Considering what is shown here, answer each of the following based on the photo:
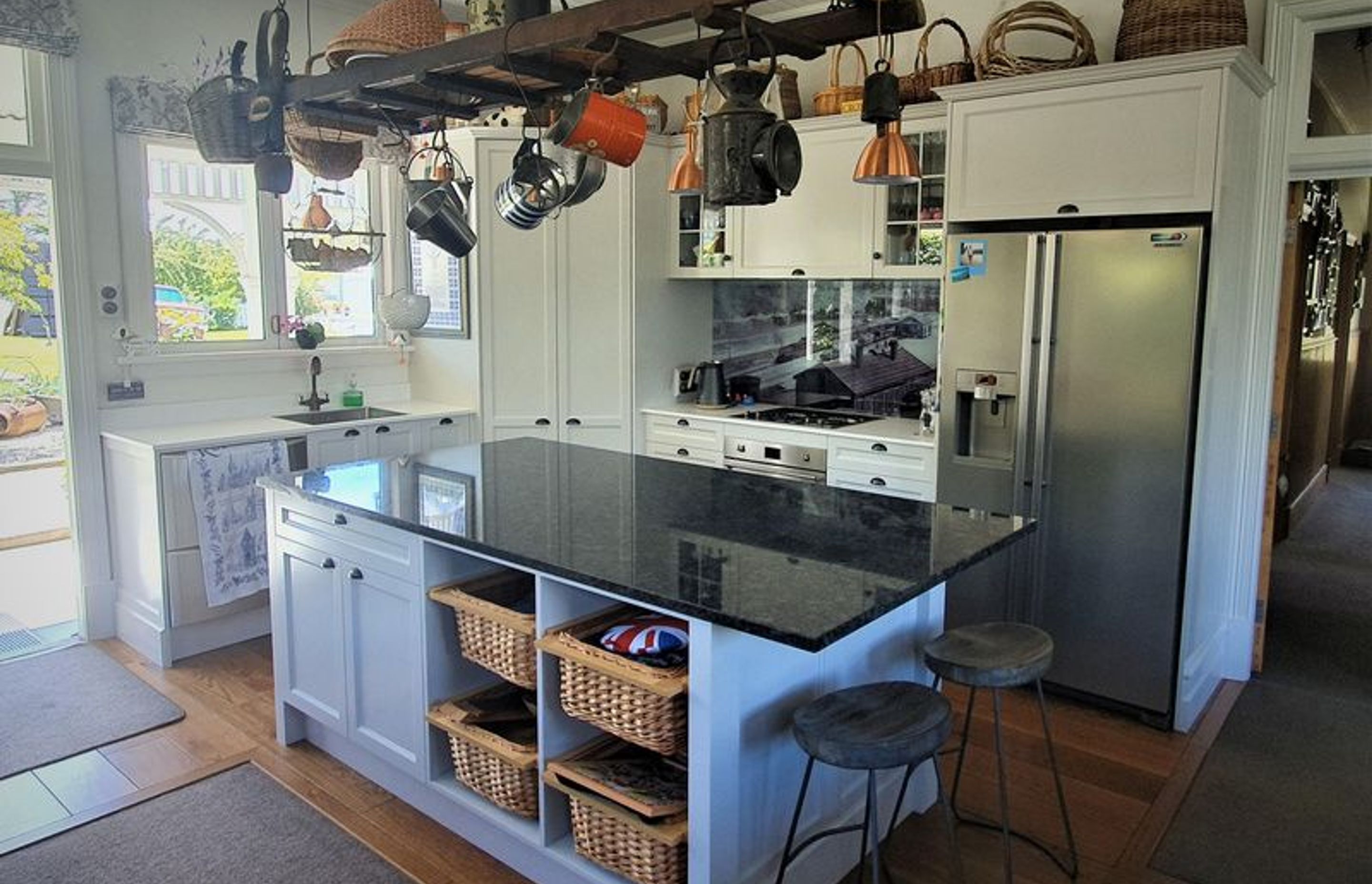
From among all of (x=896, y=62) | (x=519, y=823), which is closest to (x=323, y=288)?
(x=896, y=62)

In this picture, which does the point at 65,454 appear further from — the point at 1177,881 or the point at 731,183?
the point at 1177,881

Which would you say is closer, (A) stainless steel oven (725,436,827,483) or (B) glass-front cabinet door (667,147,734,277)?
(A) stainless steel oven (725,436,827,483)

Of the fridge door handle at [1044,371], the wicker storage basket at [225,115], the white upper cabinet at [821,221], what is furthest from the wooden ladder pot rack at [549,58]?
the white upper cabinet at [821,221]

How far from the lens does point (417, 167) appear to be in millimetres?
4961

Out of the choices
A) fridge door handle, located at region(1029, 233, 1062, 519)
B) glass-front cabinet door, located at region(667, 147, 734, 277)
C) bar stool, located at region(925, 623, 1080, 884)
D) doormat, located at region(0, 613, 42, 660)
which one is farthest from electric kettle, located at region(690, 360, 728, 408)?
doormat, located at region(0, 613, 42, 660)

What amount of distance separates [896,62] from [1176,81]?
1.54 meters

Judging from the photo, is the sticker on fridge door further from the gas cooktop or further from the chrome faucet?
the chrome faucet

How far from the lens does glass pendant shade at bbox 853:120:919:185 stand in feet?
8.30

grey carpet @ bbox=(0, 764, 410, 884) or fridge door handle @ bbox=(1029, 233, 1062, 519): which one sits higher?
fridge door handle @ bbox=(1029, 233, 1062, 519)

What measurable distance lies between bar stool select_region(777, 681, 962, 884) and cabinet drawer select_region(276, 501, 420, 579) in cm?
116

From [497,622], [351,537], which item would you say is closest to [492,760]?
[497,622]

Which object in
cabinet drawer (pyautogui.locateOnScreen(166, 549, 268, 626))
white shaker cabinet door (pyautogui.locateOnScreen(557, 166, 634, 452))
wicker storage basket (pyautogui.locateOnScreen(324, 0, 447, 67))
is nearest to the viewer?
wicker storage basket (pyautogui.locateOnScreen(324, 0, 447, 67))

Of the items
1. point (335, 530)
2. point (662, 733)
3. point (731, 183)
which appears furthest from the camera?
point (335, 530)

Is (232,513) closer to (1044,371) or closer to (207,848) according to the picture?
(207,848)
